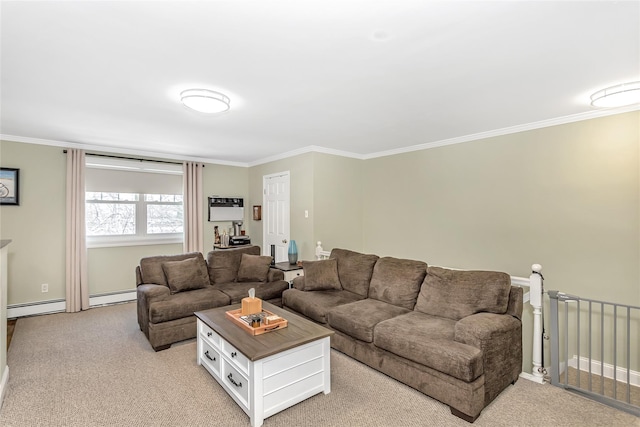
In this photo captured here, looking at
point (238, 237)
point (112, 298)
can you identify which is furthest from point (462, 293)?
point (112, 298)

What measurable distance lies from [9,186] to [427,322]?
18.3 ft

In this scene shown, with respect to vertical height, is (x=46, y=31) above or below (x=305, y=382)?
above

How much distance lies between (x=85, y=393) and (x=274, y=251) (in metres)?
3.39

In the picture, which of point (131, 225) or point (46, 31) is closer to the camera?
point (46, 31)

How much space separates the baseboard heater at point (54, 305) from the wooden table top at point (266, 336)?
3.10m

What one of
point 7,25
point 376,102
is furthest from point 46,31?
point 376,102

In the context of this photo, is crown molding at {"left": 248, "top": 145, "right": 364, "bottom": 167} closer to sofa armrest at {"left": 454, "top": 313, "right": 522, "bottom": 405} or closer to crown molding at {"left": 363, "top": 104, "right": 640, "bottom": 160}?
A: crown molding at {"left": 363, "top": 104, "right": 640, "bottom": 160}

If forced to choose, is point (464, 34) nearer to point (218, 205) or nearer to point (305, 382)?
point (305, 382)

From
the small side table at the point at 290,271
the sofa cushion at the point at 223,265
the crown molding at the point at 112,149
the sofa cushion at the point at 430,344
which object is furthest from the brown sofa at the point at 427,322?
the crown molding at the point at 112,149

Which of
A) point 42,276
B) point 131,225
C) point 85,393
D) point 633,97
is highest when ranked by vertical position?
point 633,97

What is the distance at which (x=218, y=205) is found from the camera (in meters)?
6.03

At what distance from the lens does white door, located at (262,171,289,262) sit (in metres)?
5.40

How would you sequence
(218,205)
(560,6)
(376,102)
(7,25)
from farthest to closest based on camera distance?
1. (218,205)
2. (376,102)
3. (7,25)
4. (560,6)

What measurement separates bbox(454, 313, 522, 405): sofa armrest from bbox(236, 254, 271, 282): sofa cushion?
8.66 ft
